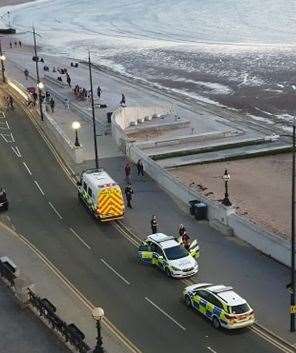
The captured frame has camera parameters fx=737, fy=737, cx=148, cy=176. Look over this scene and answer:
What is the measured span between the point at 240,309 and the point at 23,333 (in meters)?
7.31

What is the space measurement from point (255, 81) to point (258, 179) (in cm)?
4388

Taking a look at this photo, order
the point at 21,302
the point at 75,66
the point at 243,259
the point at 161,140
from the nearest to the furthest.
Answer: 1. the point at 21,302
2. the point at 243,259
3. the point at 161,140
4. the point at 75,66

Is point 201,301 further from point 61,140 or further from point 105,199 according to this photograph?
point 61,140

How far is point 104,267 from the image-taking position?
31516 mm

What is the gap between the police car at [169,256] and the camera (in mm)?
29547

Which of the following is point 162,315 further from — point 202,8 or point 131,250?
point 202,8

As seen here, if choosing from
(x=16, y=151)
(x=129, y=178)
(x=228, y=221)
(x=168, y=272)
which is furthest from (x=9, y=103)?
(x=168, y=272)

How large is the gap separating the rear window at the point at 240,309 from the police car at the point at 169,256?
4.69 m

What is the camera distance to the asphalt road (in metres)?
25.0

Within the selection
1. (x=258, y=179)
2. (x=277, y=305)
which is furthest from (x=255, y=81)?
(x=277, y=305)

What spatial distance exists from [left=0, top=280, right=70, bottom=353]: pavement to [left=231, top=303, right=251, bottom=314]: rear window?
19.6 ft

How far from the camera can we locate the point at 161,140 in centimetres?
5381

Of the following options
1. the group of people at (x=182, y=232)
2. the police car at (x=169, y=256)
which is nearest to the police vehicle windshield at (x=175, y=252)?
the police car at (x=169, y=256)

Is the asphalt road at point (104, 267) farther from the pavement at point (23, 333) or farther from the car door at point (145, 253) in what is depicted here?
the pavement at point (23, 333)
